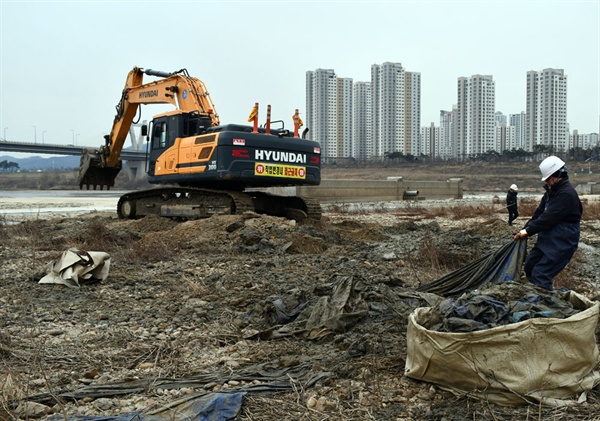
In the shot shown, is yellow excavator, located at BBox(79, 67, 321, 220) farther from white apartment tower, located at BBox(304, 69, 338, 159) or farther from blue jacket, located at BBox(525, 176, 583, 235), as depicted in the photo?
white apartment tower, located at BBox(304, 69, 338, 159)

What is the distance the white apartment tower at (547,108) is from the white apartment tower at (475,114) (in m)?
6.74

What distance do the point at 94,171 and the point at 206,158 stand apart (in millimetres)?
5337

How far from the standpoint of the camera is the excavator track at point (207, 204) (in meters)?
14.4

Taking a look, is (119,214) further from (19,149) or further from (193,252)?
(19,149)

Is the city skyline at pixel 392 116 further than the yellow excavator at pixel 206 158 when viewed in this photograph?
Yes

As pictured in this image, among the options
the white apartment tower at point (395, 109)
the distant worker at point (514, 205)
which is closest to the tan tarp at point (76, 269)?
the distant worker at point (514, 205)

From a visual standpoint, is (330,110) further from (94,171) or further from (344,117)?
(94,171)

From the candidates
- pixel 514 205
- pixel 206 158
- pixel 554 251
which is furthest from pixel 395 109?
pixel 554 251

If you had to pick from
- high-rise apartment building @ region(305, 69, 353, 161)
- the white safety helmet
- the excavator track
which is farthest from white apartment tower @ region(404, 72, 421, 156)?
the white safety helmet

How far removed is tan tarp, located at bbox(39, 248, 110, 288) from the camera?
310 inches

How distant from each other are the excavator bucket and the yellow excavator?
3.49 feet

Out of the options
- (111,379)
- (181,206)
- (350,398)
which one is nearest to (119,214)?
(181,206)

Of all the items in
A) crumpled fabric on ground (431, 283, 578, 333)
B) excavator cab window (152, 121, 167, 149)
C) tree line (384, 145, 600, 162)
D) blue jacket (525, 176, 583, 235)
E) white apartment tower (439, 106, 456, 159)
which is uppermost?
white apartment tower (439, 106, 456, 159)

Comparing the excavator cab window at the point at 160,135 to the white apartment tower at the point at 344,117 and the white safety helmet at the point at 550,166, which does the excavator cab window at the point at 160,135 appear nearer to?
the white safety helmet at the point at 550,166
